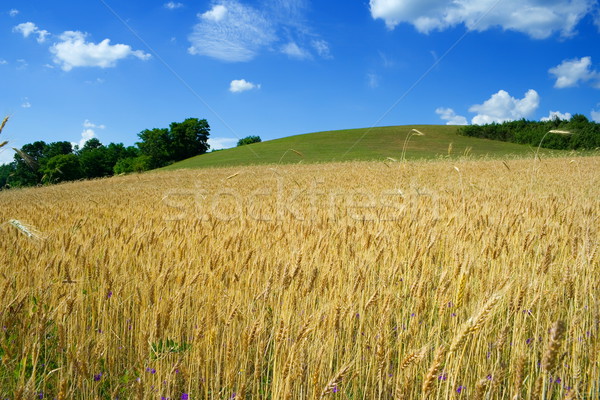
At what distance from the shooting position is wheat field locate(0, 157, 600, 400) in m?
1.48

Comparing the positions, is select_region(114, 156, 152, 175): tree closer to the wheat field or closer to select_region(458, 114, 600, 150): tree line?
select_region(458, 114, 600, 150): tree line

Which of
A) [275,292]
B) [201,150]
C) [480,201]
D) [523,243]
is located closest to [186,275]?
[275,292]

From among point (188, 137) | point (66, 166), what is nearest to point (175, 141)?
point (188, 137)

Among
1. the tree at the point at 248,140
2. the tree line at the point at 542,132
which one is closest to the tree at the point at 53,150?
the tree at the point at 248,140

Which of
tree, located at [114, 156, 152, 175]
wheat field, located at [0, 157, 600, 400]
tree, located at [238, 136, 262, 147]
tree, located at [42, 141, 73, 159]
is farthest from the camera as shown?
tree, located at [238, 136, 262, 147]

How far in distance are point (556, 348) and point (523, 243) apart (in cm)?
251

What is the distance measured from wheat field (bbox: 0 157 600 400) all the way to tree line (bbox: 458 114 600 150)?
52.7 metres

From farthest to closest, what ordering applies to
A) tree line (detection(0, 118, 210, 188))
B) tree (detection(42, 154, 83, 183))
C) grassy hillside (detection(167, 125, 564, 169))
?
tree line (detection(0, 118, 210, 188))
tree (detection(42, 154, 83, 183))
grassy hillside (detection(167, 125, 564, 169))

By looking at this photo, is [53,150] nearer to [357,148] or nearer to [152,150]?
[152,150]

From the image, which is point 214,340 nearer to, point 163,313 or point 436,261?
point 163,313

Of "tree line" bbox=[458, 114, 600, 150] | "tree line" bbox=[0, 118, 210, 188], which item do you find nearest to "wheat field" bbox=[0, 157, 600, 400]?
"tree line" bbox=[458, 114, 600, 150]

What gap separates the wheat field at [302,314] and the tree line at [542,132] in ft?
173

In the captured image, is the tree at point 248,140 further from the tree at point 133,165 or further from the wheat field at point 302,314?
the wheat field at point 302,314

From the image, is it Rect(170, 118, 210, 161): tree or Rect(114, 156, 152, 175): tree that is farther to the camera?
Rect(170, 118, 210, 161): tree
